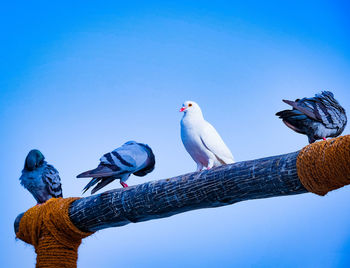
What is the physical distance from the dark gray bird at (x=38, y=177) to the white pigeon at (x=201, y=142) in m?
1.28

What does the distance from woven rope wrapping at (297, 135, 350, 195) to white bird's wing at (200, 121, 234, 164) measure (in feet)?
3.11

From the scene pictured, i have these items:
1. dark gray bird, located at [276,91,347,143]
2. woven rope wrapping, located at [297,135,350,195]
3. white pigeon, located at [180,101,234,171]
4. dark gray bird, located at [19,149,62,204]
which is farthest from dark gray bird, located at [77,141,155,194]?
woven rope wrapping, located at [297,135,350,195]

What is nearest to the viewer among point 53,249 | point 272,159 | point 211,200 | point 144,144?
point 272,159

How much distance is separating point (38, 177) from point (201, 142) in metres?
1.45

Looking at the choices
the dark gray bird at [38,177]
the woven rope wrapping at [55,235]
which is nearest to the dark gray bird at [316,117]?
the woven rope wrapping at [55,235]

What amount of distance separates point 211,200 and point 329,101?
3.86 ft

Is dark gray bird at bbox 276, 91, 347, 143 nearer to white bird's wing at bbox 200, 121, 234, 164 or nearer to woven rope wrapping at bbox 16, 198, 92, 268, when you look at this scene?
white bird's wing at bbox 200, 121, 234, 164

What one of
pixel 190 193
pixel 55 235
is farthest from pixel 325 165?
pixel 55 235

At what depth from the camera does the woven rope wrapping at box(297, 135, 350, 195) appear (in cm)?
158

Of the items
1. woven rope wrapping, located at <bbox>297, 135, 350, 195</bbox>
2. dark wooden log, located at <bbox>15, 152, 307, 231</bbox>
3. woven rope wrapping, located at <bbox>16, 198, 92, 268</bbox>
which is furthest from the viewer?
woven rope wrapping, located at <bbox>16, 198, 92, 268</bbox>

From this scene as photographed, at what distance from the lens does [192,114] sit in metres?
2.74

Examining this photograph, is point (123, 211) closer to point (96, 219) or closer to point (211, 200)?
point (96, 219)

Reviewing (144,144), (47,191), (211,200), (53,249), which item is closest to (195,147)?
(144,144)

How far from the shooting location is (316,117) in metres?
2.56
